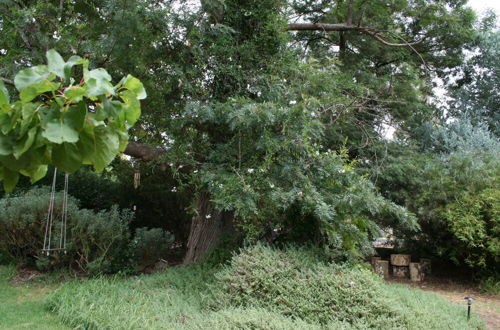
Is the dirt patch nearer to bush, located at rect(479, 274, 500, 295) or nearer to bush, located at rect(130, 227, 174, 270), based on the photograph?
bush, located at rect(479, 274, 500, 295)

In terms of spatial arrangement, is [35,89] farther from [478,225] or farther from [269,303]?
[478,225]

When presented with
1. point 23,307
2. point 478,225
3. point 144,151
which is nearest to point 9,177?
point 23,307

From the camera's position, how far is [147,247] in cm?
704

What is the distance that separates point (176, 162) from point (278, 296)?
2458mm

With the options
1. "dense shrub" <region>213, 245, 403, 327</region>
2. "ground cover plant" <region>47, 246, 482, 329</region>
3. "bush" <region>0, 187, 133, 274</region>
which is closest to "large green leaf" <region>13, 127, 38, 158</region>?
"ground cover plant" <region>47, 246, 482, 329</region>

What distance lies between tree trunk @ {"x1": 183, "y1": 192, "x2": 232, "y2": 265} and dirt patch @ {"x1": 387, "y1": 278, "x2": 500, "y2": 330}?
336 cm

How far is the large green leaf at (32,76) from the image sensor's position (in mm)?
896

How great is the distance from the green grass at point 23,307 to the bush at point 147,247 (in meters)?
1.47

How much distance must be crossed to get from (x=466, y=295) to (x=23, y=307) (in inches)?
249

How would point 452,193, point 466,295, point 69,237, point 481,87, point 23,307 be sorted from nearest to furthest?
point 23,307 < point 69,237 < point 466,295 < point 452,193 < point 481,87

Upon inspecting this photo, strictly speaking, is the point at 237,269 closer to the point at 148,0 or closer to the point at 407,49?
the point at 148,0

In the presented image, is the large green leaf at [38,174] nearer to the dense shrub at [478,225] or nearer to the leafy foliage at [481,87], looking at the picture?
the dense shrub at [478,225]

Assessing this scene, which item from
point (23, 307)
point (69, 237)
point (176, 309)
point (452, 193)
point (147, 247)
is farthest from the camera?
point (452, 193)

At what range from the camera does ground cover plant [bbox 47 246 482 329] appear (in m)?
3.79
